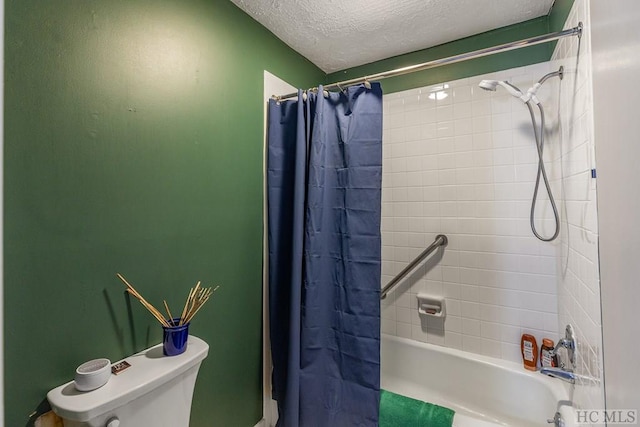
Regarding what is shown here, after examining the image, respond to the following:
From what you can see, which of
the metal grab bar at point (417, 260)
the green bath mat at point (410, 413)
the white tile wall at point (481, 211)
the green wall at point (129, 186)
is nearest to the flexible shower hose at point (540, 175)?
the white tile wall at point (481, 211)

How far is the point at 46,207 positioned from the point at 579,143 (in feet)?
6.04

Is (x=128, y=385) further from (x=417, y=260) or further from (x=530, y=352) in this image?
(x=530, y=352)

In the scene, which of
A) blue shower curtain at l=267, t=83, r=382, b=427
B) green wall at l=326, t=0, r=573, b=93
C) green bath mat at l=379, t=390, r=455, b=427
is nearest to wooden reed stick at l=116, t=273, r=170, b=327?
blue shower curtain at l=267, t=83, r=382, b=427

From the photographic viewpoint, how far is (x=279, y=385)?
1.55 m

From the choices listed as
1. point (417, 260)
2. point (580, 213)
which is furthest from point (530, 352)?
point (580, 213)

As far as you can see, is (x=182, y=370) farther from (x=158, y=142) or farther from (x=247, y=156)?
(x=247, y=156)

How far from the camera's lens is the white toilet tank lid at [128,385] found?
753mm

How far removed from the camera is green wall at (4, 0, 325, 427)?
0.79 metres

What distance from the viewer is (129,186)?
3.32 ft

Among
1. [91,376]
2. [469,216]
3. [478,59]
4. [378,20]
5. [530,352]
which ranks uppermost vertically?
Result: [378,20]

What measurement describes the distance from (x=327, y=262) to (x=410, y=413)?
85 cm

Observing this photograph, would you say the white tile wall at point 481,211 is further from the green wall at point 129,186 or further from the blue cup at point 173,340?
the blue cup at point 173,340

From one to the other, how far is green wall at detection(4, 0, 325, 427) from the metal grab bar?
0.93m

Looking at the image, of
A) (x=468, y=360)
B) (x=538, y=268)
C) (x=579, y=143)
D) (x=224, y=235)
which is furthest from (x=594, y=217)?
(x=224, y=235)
